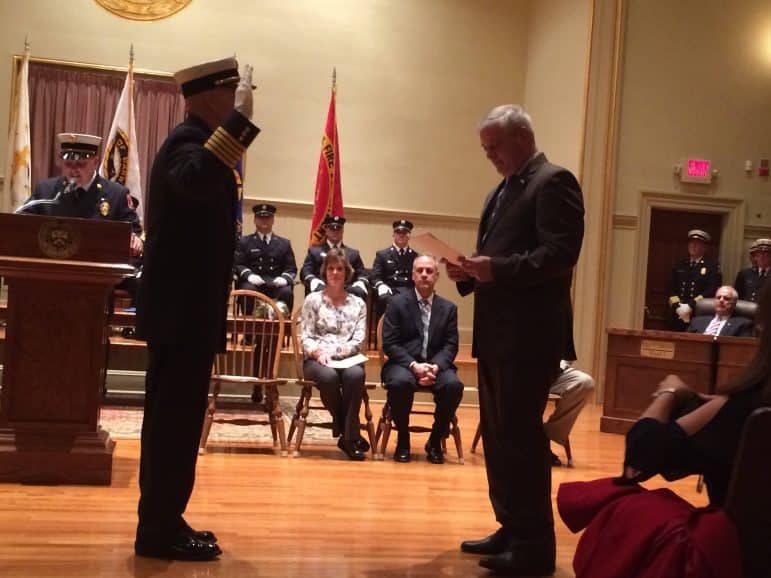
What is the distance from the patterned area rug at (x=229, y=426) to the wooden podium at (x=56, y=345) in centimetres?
133

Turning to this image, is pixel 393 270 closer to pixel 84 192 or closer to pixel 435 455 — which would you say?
pixel 84 192

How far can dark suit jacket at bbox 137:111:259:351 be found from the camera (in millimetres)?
2949

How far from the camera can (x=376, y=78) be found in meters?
11.0

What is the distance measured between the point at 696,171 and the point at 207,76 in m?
7.87

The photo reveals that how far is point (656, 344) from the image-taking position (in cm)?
715

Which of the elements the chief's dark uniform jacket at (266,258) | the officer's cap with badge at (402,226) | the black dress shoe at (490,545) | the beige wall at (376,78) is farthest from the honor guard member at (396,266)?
the black dress shoe at (490,545)

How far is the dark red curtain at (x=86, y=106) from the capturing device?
984cm

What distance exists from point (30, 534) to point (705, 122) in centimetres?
846

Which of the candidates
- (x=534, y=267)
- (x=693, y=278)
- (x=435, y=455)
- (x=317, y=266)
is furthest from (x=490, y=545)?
(x=693, y=278)

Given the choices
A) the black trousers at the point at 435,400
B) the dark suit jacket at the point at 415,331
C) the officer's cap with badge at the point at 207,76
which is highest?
the officer's cap with badge at the point at 207,76

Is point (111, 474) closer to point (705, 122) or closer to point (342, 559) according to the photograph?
point (342, 559)

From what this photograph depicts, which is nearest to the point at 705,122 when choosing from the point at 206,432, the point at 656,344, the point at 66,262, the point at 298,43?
the point at 656,344

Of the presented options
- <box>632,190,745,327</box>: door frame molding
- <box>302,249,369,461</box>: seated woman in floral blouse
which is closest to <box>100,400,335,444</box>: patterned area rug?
<box>302,249,369,461</box>: seated woman in floral blouse

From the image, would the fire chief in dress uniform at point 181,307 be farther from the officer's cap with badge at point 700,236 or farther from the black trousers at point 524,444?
the officer's cap with badge at point 700,236
